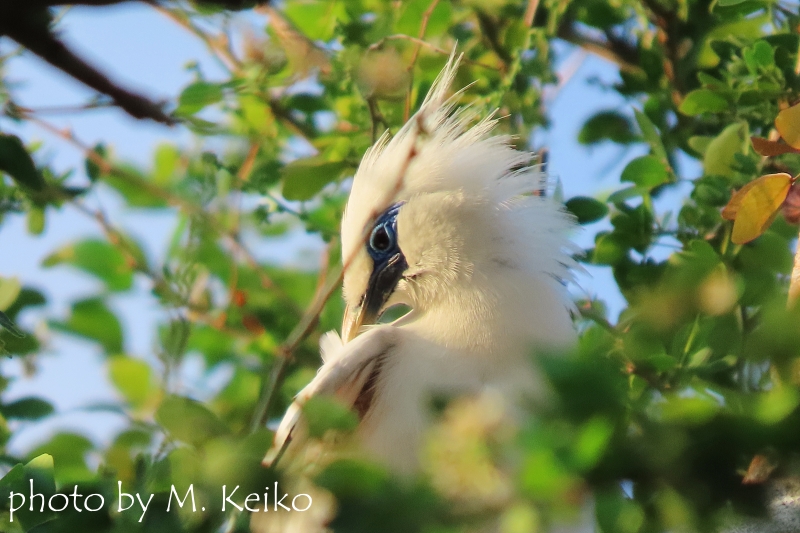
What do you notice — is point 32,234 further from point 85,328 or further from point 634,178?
point 634,178

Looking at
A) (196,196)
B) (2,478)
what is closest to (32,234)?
(196,196)

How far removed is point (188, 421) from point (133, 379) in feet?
2.22

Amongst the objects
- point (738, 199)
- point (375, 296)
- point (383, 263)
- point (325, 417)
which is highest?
point (325, 417)

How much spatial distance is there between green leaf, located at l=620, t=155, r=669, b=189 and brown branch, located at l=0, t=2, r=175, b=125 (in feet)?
5.95

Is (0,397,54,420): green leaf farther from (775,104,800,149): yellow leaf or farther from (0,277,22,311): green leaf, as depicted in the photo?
(775,104,800,149): yellow leaf

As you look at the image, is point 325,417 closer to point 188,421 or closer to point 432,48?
point 188,421

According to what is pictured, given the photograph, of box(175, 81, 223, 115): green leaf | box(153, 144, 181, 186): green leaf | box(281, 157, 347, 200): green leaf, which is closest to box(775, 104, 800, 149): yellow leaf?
box(175, 81, 223, 115): green leaf

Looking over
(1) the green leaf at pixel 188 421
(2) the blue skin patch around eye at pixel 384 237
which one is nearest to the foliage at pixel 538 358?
(1) the green leaf at pixel 188 421

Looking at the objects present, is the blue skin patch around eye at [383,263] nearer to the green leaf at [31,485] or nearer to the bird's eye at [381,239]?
the bird's eye at [381,239]

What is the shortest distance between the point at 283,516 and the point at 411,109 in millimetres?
2201

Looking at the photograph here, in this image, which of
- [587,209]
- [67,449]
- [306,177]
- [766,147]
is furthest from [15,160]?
[587,209]

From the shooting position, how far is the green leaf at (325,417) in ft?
3.32

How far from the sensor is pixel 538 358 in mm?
774

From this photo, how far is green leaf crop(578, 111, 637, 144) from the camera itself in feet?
11.0
